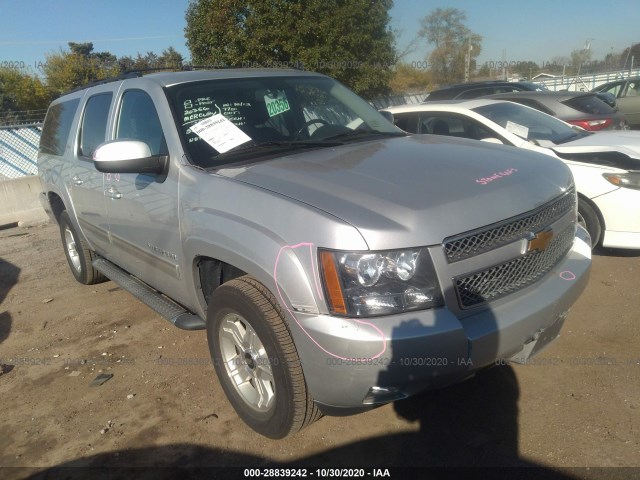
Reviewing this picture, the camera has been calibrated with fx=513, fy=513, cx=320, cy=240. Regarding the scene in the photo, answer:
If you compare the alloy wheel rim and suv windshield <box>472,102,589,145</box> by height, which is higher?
suv windshield <box>472,102,589,145</box>

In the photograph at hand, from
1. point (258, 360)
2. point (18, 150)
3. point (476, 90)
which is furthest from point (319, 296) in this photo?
point (476, 90)

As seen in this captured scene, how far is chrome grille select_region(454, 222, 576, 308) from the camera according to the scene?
2.27 m

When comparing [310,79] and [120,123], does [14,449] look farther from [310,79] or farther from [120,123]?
[310,79]

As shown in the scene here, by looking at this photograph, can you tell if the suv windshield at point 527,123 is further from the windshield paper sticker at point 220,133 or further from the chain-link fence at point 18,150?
the chain-link fence at point 18,150

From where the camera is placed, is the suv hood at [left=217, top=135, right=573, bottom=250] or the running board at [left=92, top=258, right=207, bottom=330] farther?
the running board at [left=92, top=258, right=207, bottom=330]

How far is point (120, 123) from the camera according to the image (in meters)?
3.80

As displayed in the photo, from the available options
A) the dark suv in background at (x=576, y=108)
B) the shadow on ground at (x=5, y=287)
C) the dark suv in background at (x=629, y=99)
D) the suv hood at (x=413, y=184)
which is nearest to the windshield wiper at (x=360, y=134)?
the suv hood at (x=413, y=184)

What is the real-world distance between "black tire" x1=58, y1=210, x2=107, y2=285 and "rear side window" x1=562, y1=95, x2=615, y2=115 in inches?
287

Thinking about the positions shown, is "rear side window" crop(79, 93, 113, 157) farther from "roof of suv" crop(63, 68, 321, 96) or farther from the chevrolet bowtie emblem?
the chevrolet bowtie emblem

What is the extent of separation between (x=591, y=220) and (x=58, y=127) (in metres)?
5.21

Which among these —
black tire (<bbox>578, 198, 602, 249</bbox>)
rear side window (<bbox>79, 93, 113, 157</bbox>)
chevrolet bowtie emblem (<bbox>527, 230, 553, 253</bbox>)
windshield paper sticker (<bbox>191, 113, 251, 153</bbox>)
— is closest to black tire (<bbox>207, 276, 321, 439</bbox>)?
windshield paper sticker (<bbox>191, 113, 251, 153</bbox>)

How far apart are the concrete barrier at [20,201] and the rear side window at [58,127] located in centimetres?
406

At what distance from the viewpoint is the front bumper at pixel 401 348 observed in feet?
6.90

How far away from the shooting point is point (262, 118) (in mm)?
3432
